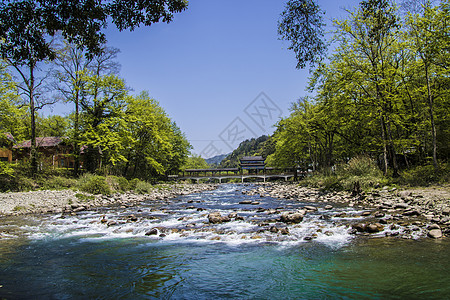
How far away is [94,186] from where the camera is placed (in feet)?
62.1

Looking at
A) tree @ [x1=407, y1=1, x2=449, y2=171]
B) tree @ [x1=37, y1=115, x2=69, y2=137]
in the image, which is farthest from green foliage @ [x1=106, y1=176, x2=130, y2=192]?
tree @ [x1=407, y1=1, x2=449, y2=171]

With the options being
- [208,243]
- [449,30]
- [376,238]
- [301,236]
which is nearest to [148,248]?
[208,243]

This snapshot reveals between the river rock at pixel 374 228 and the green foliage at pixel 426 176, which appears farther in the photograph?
the green foliage at pixel 426 176

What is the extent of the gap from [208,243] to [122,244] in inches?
96.1

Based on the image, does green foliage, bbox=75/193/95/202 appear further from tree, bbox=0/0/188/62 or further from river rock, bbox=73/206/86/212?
tree, bbox=0/0/188/62

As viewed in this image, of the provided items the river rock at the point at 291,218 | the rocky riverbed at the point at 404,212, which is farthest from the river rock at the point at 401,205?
the river rock at the point at 291,218

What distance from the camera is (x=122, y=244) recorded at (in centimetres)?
737

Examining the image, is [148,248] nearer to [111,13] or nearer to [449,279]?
[111,13]

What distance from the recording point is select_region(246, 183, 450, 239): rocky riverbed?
23.2ft

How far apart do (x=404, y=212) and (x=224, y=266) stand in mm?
7345

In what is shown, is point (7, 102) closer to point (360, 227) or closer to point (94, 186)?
point (94, 186)

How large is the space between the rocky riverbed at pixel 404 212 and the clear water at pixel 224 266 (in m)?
0.75

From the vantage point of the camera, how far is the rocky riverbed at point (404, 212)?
7059 mm

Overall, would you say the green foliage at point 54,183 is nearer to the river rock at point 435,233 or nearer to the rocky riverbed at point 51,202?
the rocky riverbed at point 51,202
